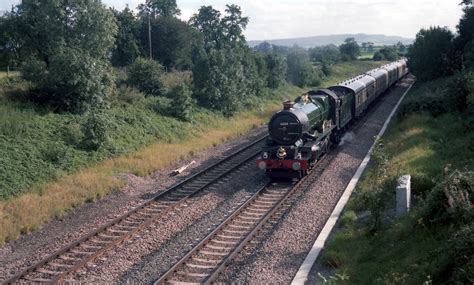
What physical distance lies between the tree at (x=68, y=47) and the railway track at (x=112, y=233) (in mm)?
8073

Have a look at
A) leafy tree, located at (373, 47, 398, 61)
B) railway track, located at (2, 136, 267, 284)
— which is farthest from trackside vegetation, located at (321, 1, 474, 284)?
leafy tree, located at (373, 47, 398, 61)

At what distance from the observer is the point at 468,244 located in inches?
334

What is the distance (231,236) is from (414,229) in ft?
16.1

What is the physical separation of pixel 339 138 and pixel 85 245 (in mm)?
16604

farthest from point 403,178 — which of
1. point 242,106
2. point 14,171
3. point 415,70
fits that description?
point 415,70

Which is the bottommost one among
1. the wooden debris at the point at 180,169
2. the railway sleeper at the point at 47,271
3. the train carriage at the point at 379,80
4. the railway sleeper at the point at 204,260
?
the railway sleeper at the point at 47,271

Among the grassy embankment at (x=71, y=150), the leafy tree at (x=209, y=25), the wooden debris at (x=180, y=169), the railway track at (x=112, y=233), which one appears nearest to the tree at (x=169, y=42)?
the leafy tree at (x=209, y=25)

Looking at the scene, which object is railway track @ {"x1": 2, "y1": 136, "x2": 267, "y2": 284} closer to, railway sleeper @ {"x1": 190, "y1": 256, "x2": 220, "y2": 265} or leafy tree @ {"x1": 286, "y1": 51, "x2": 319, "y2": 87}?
railway sleeper @ {"x1": 190, "y1": 256, "x2": 220, "y2": 265}

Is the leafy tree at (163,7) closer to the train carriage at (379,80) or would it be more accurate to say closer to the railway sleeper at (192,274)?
the train carriage at (379,80)

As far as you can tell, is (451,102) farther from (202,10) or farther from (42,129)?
(202,10)

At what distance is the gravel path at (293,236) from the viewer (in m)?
11.0

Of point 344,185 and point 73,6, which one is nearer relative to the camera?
point 344,185

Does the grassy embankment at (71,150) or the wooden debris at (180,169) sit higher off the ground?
the grassy embankment at (71,150)

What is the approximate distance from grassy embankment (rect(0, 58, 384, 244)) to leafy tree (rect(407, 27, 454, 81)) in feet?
79.8
